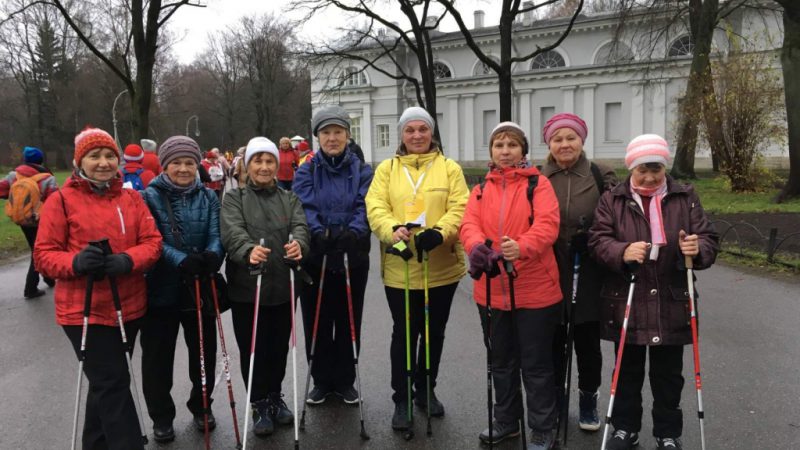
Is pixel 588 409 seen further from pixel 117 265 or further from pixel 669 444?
pixel 117 265

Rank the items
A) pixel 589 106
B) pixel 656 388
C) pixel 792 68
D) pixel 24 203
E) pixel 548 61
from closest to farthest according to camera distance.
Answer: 1. pixel 656 388
2. pixel 24 203
3. pixel 792 68
4. pixel 589 106
5. pixel 548 61

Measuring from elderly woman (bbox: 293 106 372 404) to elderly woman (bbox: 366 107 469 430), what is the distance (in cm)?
19

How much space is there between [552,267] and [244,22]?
2188 inches

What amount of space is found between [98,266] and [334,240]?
4.80ft

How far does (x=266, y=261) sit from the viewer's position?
376 cm

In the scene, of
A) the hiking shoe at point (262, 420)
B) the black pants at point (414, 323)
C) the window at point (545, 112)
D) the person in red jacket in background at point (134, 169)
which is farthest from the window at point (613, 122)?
the hiking shoe at point (262, 420)

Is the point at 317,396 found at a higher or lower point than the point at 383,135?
lower

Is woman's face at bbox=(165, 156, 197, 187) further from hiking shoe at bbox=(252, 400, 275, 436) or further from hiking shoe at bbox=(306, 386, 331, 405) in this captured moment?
hiking shoe at bbox=(306, 386, 331, 405)

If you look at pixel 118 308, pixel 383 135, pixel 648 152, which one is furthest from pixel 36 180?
pixel 383 135

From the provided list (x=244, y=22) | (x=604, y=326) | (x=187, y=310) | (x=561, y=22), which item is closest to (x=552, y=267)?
(x=604, y=326)

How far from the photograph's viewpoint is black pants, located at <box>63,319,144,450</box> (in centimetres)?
325

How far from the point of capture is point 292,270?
3.81 m

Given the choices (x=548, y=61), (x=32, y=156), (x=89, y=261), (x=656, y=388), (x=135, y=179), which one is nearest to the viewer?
(x=89, y=261)

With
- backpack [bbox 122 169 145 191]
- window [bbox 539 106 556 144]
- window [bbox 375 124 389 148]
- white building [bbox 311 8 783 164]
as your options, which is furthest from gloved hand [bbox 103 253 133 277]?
window [bbox 375 124 389 148]
